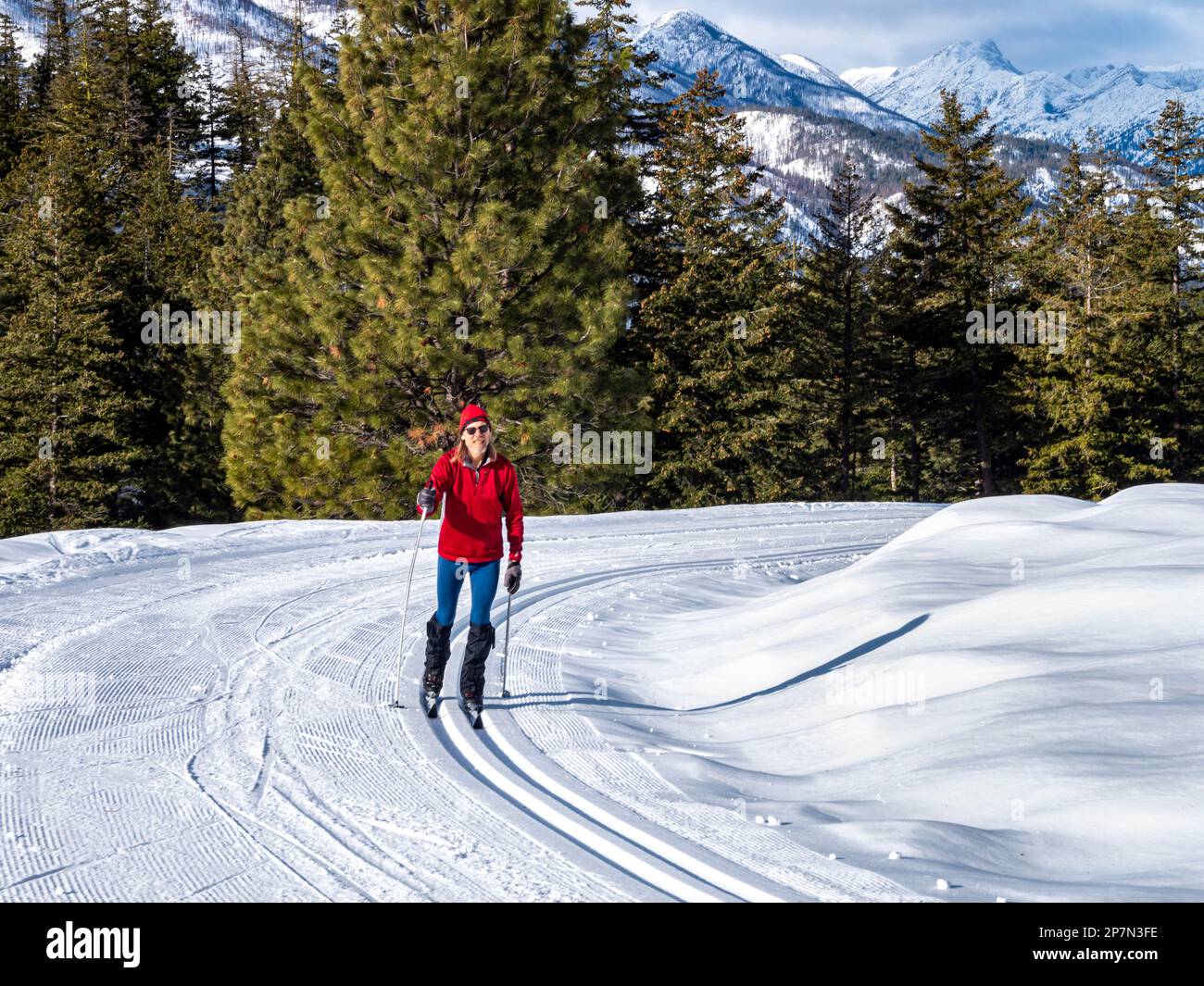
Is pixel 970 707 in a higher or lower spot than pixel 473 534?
lower

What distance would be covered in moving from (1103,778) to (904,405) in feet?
115

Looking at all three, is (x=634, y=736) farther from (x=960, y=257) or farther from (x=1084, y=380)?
(x=960, y=257)

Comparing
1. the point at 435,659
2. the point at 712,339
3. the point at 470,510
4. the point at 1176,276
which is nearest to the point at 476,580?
the point at 470,510


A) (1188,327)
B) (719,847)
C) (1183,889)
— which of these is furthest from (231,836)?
(1188,327)

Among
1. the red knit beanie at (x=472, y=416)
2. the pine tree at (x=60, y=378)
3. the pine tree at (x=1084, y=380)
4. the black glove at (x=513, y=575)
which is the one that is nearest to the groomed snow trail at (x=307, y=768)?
the black glove at (x=513, y=575)

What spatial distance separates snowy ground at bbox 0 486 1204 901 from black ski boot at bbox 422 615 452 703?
0.23 meters

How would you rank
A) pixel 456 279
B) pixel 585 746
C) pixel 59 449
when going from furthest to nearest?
1. pixel 59 449
2. pixel 456 279
3. pixel 585 746

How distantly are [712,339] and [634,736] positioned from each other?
78.3ft

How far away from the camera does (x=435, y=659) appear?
6.05m

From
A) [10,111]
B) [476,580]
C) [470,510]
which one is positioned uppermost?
[10,111]

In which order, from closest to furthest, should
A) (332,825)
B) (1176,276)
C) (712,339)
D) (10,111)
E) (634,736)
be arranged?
1. (332,825)
2. (634,736)
3. (712,339)
4. (1176,276)
5. (10,111)

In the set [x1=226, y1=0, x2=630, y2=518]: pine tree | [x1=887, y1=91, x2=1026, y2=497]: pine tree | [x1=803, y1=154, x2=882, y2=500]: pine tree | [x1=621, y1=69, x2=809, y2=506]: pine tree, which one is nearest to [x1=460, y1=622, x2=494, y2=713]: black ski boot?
[x1=226, y1=0, x2=630, y2=518]: pine tree
